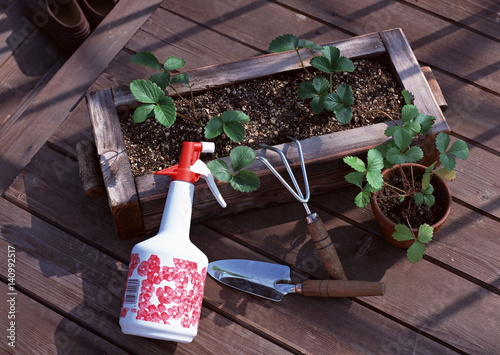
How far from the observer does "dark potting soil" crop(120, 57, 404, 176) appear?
Result: 112cm

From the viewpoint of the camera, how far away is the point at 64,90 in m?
1.36

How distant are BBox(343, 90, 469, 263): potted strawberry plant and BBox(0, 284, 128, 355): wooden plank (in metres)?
0.69

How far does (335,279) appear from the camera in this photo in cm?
112

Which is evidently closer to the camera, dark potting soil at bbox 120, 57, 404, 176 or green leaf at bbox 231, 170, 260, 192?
green leaf at bbox 231, 170, 260, 192

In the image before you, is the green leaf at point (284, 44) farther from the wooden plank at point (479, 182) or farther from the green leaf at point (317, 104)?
the wooden plank at point (479, 182)

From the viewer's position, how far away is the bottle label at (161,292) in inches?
38.0

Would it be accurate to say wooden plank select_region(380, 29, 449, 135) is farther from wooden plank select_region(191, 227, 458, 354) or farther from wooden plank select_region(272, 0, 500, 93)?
wooden plank select_region(191, 227, 458, 354)

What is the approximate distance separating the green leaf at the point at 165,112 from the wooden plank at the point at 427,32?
0.58 metres

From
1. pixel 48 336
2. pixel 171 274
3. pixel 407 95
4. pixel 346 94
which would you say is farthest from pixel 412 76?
pixel 48 336

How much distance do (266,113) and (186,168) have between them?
0.91 ft

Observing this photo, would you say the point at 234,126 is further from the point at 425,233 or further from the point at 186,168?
the point at 425,233

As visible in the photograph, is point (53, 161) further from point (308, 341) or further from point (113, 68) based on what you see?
point (308, 341)

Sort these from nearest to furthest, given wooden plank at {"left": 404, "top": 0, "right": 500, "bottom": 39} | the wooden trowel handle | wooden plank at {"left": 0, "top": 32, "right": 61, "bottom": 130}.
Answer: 1. the wooden trowel handle
2. wooden plank at {"left": 404, "top": 0, "right": 500, "bottom": 39}
3. wooden plank at {"left": 0, "top": 32, "right": 61, "bottom": 130}

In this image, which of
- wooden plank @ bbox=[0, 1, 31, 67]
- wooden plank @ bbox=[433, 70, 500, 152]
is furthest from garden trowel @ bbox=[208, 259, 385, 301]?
wooden plank @ bbox=[0, 1, 31, 67]
